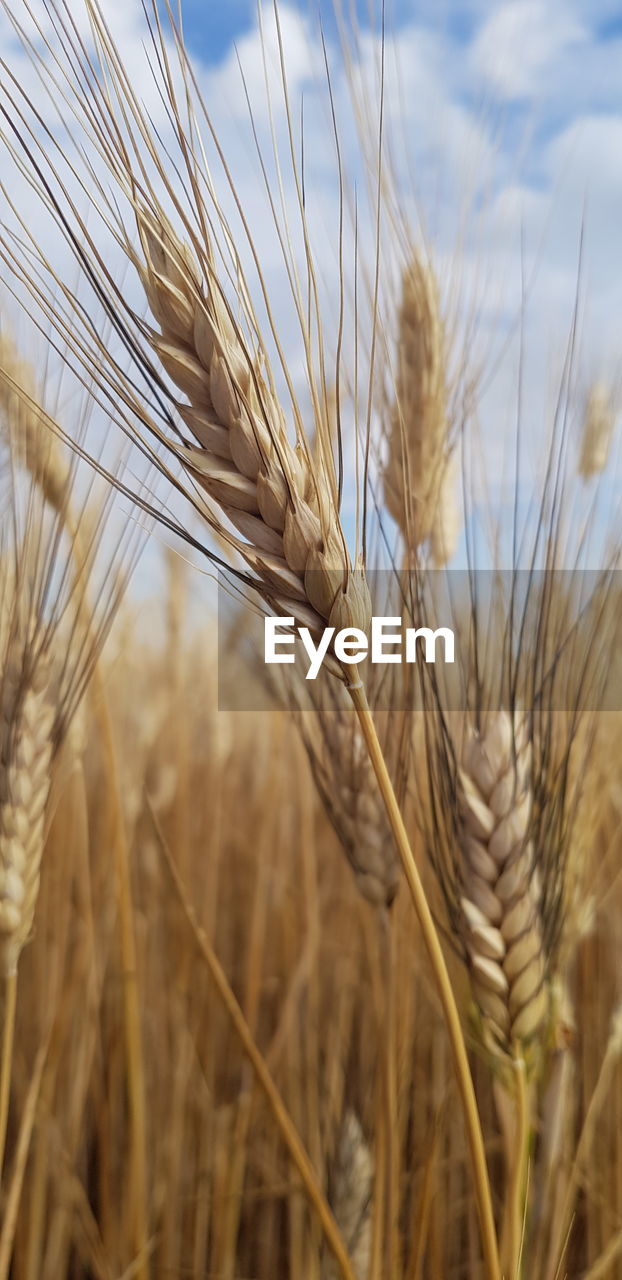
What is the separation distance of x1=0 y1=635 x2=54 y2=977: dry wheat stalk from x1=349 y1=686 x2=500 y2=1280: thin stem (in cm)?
32

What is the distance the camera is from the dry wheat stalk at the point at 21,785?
622mm

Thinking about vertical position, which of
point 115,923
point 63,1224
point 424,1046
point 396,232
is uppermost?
point 396,232

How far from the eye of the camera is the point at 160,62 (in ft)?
1.62

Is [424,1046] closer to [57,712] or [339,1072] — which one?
[339,1072]

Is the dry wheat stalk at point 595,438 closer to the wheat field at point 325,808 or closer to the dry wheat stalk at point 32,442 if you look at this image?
the wheat field at point 325,808

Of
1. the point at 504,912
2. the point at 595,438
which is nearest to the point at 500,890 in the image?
the point at 504,912

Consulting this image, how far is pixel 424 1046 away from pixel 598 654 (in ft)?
2.43

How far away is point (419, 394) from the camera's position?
0.84 metres

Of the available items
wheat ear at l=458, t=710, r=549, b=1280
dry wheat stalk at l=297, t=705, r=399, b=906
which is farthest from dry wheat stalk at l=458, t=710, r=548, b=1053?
dry wheat stalk at l=297, t=705, r=399, b=906

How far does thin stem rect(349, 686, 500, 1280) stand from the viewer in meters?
0.40

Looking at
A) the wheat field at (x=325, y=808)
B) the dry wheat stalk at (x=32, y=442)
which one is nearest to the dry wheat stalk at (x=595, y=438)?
the wheat field at (x=325, y=808)

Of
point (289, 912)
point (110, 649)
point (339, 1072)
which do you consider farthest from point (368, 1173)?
point (110, 649)

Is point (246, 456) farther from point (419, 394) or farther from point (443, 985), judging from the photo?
point (419, 394)

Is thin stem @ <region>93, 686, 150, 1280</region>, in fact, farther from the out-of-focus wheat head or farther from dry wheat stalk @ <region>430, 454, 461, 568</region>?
dry wheat stalk @ <region>430, 454, 461, 568</region>
